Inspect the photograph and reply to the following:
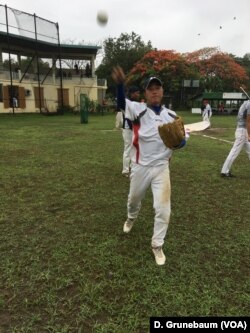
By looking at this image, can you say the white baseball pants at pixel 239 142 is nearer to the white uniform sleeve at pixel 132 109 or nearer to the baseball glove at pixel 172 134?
the baseball glove at pixel 172 134

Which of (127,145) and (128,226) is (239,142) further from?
(128,226)

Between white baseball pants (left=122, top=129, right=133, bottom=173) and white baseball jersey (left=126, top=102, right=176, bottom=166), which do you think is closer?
white baseball jersey (left=126, top=102, right=176, bottom=166)

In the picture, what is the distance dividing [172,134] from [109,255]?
153 cm

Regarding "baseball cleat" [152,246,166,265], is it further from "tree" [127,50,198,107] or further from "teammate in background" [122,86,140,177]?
"tree" [127,50,198,107]

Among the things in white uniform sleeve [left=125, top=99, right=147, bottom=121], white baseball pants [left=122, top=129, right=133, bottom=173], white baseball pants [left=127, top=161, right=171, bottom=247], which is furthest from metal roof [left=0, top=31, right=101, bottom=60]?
white baseball pants [left=127, top=161, right=171, bottom=247]

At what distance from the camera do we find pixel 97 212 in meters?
5.18

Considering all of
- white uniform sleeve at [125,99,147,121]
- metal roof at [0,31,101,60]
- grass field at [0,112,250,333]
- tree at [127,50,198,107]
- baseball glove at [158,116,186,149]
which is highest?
metal roof at [0,31,101,60]

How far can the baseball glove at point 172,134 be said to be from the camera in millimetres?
3557

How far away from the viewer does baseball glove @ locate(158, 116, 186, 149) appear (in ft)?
11.7

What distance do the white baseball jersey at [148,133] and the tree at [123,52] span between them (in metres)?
44.4
